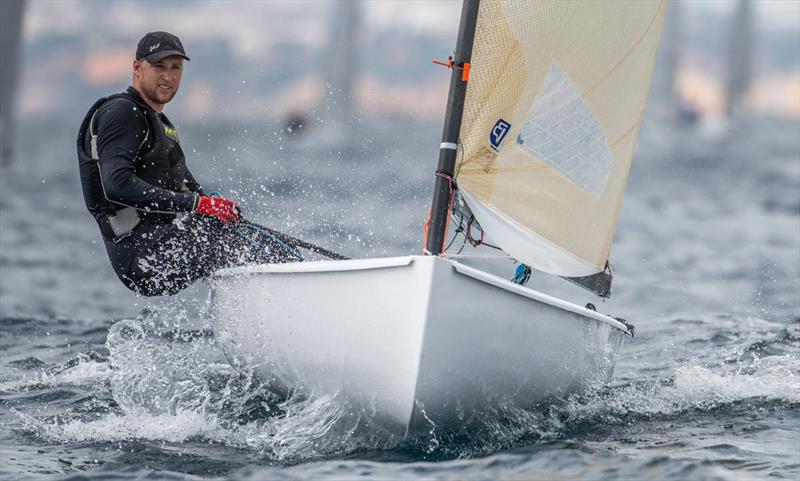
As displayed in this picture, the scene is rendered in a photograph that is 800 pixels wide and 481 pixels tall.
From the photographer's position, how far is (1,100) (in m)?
17.6

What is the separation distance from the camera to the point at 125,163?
4641 millimetres

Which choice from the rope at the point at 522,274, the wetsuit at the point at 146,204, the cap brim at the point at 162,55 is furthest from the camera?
the rope at the point at 522,274

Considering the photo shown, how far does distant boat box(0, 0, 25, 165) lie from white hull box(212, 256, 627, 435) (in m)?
13.6

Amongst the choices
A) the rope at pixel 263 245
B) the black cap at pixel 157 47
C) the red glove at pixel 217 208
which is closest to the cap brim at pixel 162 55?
the black cap at pixel 157 47

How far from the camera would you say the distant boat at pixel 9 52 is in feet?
55.1

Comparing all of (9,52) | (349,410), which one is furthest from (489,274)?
(9,52)

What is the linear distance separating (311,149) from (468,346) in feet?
116

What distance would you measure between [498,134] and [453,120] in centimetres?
26

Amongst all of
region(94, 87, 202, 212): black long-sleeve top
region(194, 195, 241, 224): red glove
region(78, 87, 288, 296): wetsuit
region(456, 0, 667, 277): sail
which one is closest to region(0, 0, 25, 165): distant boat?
region(78, 87, 288, 296): wetsuit

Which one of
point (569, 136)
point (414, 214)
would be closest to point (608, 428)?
point (569, 136)

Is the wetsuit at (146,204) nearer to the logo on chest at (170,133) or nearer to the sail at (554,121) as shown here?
the logo on chest at (170,133)

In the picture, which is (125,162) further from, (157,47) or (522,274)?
(522,274)

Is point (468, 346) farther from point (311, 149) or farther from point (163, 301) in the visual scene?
point (311, 149)

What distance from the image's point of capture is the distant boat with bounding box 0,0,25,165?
16.8 metres
